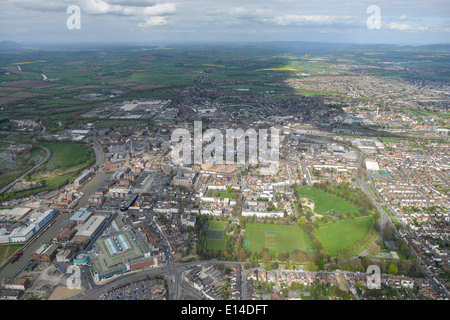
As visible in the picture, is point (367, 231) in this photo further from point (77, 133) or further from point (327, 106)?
point (327, 106)

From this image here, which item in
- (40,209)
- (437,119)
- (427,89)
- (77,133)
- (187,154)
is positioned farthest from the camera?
(427,89)

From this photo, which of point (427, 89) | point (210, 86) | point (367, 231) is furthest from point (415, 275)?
point (427, 89)

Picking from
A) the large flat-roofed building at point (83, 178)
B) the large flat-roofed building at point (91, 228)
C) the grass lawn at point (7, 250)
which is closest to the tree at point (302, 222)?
the large flat-roofed building at point (91, 228)

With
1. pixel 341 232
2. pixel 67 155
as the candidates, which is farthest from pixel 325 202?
pixel 67 155

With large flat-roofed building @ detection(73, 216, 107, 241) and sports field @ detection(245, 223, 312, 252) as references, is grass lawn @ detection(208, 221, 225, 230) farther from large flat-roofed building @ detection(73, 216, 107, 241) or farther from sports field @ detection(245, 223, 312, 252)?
large flat-roofed building @ detection(73, 216, 107, 241)

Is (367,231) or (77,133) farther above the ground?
(77,133)

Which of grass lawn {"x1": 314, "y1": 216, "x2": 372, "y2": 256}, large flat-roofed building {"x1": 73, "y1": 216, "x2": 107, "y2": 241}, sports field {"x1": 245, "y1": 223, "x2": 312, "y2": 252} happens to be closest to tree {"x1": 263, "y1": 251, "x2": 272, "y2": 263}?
sports field {"x1": 245, "y1": 223, "x2": 312, "y2": 252}

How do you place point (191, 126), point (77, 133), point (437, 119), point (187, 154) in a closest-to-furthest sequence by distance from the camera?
point (187, 154) < point (77, 133) < point (191, 126) < point (437, 119)

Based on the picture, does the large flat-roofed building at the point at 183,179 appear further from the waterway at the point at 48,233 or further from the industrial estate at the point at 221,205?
the waterway at the point at 48,233
